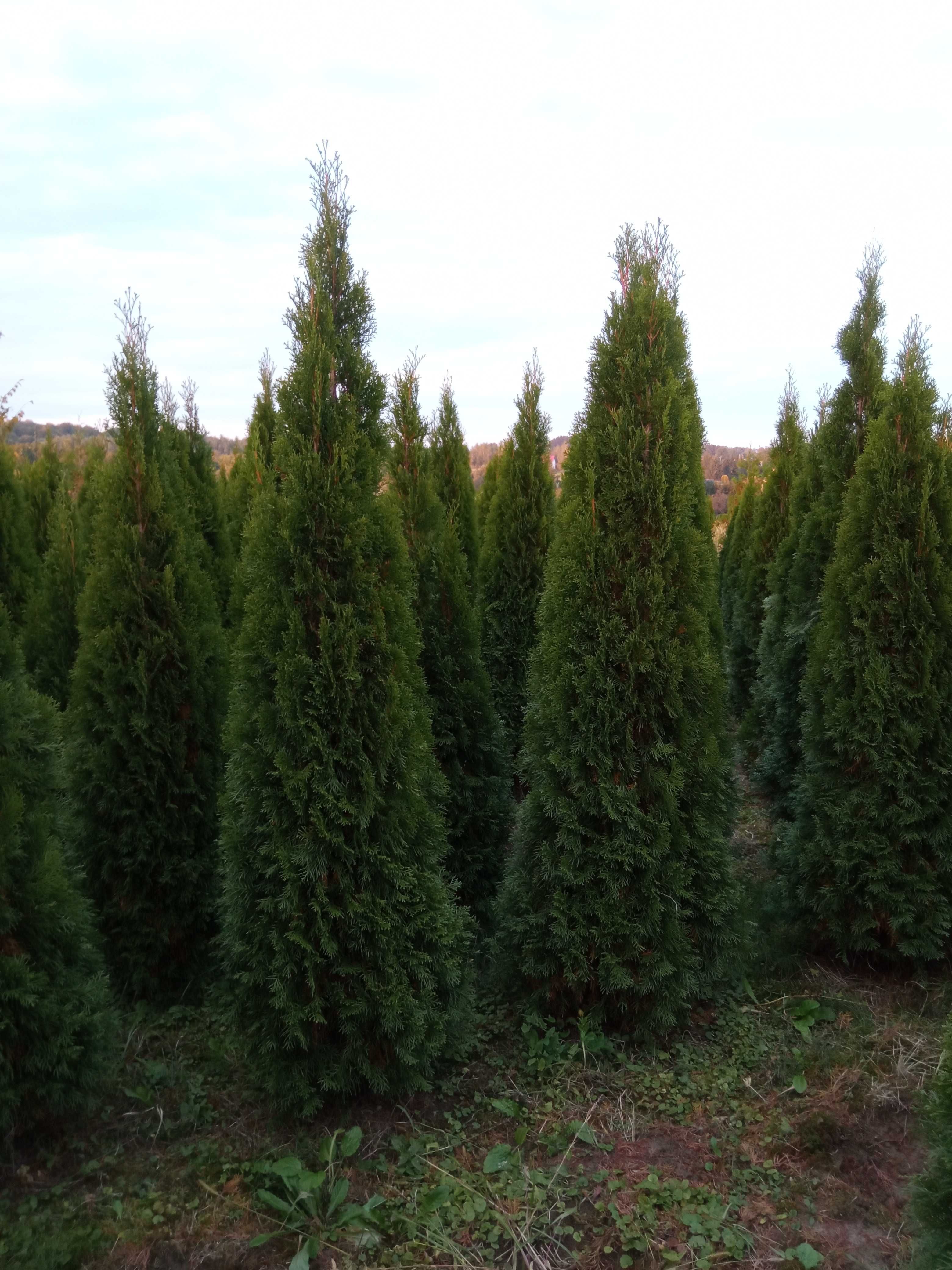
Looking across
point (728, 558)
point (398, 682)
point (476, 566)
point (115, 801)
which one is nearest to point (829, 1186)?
point (398, 682)

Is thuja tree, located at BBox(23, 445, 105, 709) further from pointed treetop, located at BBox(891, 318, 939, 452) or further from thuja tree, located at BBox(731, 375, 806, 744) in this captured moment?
thuja tree, located at BBox(731, 375, 806, 744)

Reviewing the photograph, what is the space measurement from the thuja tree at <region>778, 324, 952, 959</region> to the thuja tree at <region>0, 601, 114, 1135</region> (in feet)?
13.9

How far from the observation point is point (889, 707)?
490cm

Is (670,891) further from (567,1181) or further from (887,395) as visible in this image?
(887,395)

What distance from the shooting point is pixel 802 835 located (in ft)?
17.8

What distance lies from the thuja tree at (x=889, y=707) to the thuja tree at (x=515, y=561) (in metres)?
3.39

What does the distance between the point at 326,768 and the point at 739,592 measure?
33.0ft

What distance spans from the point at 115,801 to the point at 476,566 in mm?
5018

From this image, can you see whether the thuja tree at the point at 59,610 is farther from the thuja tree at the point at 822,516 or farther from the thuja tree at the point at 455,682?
the thuja tree at the point at 822,516

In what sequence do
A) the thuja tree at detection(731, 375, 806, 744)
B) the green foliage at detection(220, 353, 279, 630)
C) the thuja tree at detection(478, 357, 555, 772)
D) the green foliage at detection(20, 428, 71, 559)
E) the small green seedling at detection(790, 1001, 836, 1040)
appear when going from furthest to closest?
the thuja tree at detection(731, 375, 806, 744) → the green foliage at detection(20, 428, 71, 559) → the thuja tree at detection(478, 357, 555, 772) → the green foliage at detection(220, 353, 279, 630) → the small green seedling at detection(790, 1001, 836, 1040)

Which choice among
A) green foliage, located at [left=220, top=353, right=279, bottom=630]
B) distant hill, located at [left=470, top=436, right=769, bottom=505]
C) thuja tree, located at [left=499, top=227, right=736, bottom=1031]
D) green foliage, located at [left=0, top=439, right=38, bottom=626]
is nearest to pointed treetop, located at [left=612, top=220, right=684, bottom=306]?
thuja tree, located at [left=499, top=227, right=736, bottom=1031]

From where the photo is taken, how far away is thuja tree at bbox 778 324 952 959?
4844mm

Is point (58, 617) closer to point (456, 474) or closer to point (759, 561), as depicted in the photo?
point (456, 474)

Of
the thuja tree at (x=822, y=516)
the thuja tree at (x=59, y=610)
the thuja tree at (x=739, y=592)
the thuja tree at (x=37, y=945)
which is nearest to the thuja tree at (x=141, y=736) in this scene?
the thuja tree at (x=37, y=945)
